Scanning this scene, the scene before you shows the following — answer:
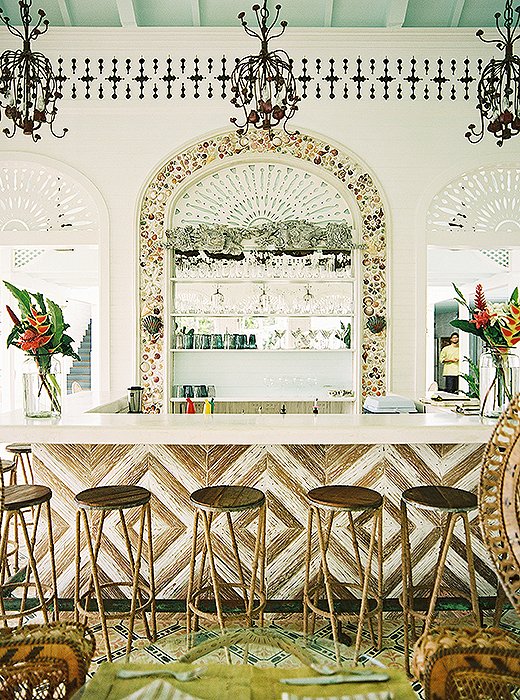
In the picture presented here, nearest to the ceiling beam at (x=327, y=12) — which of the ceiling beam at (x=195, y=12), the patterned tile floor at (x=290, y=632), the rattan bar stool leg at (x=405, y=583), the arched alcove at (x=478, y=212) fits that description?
the ceiling beam at (x=195, y=12)

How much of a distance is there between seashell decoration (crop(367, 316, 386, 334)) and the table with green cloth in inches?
183

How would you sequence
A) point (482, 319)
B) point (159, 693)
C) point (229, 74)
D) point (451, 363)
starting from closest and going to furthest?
1. point (159, 693)
2. point (482, 319)
3. point (229, 74)
4. point (451, 363)

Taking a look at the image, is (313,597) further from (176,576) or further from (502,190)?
(502,190)

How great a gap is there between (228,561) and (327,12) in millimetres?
4696

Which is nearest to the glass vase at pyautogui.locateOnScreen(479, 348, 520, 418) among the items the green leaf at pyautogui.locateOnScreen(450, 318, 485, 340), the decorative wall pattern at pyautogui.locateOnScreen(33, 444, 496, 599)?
the green leaf at pyautogui.locateOnScreen(450, 318, 485, 340)

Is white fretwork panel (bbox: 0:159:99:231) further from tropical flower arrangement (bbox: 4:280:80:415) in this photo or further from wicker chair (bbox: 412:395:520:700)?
wicker chair (bbox: 412:395:520:700)

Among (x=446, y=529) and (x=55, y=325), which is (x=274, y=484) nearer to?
(x=446, y=529)

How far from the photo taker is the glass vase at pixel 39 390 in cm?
364

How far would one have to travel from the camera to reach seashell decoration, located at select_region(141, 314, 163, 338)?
605 centimetres

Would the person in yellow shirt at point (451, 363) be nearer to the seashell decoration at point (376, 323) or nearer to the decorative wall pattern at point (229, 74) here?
the seashell decoration at point (376, 323)

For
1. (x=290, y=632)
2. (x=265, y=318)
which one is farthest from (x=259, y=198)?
(x=290, y=632)

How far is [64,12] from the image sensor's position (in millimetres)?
5867

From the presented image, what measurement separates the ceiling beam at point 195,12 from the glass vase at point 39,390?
3.71 meters

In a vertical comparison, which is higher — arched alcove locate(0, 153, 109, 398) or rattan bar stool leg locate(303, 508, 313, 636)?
arched alcove locate(0, 153, 109, 398)
